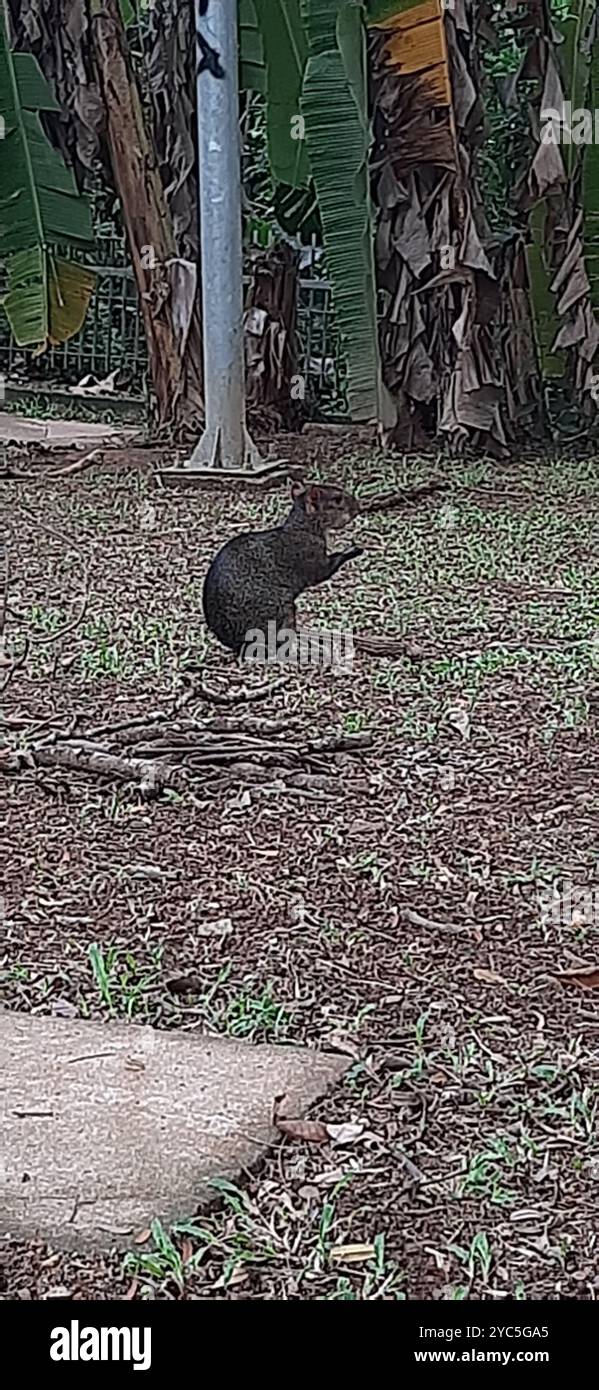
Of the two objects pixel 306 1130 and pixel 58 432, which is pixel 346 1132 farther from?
pixel 58 432

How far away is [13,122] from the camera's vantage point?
834 cm

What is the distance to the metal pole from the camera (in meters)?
8.05

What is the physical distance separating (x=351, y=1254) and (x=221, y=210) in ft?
21.7

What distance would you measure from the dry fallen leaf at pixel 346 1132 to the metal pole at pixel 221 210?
6.11 meters

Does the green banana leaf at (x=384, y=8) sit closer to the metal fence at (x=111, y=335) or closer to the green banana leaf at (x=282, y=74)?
the green banana leaf at (x=282, y=74)

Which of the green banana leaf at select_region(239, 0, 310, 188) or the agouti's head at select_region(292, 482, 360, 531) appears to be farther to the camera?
the green banana leaf at select_region(239, 0, 310, 188)

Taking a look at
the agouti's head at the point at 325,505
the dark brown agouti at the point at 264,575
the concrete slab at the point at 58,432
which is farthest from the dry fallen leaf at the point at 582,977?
the concrete slab at the point at 58,432

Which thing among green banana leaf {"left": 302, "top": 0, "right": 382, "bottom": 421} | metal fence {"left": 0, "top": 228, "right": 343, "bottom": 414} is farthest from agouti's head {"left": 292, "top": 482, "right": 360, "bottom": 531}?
metal fence {"left": 0, "top": 228, "right": 343, "bottom": 414}

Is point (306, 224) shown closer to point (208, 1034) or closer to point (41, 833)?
point (41, 833)

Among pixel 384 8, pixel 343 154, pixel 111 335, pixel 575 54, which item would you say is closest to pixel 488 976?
pixel 343 154

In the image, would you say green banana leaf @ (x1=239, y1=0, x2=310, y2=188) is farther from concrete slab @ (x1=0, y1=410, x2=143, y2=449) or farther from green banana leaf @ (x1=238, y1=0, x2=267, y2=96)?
concrete slab @ (x1=0, y1=410, x2=143, y2=449)

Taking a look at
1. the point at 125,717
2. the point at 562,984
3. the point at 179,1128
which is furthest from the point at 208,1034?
the point at 125,717

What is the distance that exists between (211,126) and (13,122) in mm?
1015

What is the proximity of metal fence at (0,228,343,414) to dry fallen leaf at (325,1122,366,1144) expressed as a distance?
936 cm
